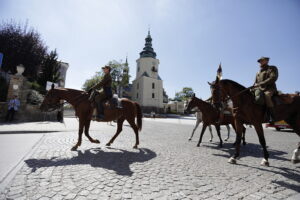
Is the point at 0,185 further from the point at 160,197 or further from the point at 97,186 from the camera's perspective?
the point at 160,197

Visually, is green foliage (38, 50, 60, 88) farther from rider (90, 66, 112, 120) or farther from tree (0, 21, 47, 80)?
rider (90, 66, 112, 120)

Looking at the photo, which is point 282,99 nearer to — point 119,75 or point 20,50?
point 20,50

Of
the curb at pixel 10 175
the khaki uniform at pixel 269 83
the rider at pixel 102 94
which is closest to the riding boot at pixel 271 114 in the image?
the khaki uniform at pixel 269 83

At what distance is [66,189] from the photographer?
256 cm

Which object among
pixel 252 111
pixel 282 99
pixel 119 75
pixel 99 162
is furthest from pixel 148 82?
pixel 99 162

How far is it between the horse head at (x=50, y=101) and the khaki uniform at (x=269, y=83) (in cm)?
690

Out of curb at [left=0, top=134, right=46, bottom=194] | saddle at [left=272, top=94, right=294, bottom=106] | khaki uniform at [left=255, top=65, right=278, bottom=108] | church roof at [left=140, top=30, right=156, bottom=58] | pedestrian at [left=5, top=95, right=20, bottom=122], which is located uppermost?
church roof at [left=140, top=30, right=156, bottom=58]

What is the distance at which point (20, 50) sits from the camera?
22.2m

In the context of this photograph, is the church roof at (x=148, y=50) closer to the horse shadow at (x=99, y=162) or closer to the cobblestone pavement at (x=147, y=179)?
the horse shadow at (x=99, y=162)

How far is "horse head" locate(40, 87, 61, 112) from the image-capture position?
5.54 meters

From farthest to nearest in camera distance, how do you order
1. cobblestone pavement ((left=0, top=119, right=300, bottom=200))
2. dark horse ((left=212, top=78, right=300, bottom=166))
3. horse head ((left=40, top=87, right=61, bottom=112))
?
1. horse head ((left=40, top=87, right=61, bottom=112))
2. dark horse ((left=212, top=78, right=300, bottom=166))
3. cobblestone pavement ((left=0, top=119, right=300, bottom=200))

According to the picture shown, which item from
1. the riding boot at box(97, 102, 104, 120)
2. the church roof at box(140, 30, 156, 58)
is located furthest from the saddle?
the church roof at box(140, 30, 156, 58)

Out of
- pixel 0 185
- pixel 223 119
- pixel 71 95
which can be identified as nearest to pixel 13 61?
pixel 71 95

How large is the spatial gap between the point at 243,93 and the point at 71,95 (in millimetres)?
6060
